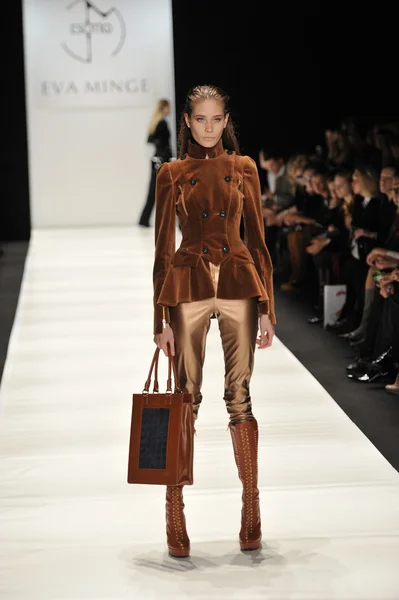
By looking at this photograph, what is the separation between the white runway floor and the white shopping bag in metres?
0.45

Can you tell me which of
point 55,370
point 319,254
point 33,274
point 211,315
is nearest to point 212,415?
point 55,370

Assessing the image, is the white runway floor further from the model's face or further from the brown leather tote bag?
the model's face

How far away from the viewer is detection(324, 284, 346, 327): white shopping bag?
541cm

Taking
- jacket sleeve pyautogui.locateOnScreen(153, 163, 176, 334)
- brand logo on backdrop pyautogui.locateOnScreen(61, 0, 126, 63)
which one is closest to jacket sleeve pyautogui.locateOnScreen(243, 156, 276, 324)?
jacket sleeve pyautogui.locateOnScreen(153, 163, 176, 334)

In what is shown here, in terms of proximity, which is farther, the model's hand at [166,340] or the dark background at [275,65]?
the dark background at [275,65]

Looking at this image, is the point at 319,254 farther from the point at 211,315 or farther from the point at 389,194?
the point at 211,315

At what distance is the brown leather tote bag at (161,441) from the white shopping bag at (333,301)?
10.2 feet

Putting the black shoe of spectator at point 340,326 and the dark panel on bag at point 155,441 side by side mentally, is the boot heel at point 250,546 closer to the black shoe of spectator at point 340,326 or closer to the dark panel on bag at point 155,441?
the dark panel on bag at point 155,441

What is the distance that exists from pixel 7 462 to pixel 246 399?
1.15 m

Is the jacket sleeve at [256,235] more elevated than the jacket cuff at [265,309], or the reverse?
the jacket sleeve at [256,235]

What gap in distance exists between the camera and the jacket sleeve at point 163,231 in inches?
95.8

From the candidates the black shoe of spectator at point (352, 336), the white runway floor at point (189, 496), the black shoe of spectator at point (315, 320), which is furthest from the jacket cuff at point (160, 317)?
the black shoe of spectator at point (315, 320)

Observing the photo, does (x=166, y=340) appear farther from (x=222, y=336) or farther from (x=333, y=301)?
(x=333, y=301)

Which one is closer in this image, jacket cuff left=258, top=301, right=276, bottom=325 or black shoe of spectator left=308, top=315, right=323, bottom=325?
jacket cuff left=258, top=301, right=276, bottom=325
